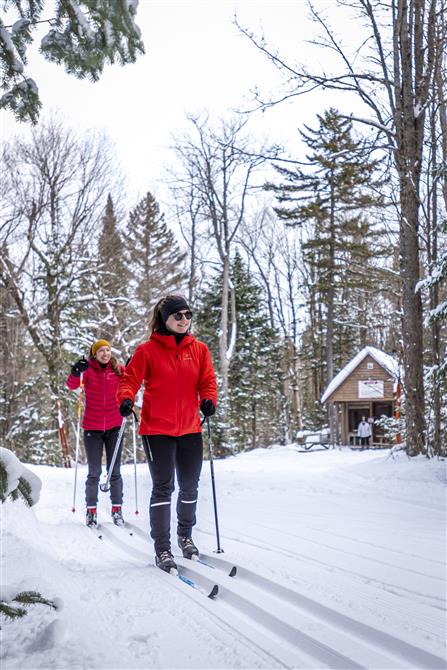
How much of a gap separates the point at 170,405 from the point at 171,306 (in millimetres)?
718

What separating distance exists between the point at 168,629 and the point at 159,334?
2.07 metres

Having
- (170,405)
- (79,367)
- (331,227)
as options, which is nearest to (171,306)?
(170,405)

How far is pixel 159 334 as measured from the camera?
4156 millimetres

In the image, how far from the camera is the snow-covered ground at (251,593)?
7.57 feet

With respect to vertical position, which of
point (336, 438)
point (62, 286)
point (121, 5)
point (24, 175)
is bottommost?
point (336, 438)

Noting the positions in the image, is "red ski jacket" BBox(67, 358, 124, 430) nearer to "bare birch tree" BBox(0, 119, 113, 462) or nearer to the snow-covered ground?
the snow-covered ground

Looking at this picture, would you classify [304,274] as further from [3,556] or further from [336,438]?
[3,556]

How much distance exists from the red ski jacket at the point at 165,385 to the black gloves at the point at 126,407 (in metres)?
0.03

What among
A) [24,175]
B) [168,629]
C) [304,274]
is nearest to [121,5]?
[168,629]

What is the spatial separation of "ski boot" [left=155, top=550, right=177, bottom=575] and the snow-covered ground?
0.31ft

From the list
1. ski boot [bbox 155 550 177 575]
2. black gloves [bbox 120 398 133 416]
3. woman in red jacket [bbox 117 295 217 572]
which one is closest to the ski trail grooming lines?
ski boot [bbox 155 550 177 575]

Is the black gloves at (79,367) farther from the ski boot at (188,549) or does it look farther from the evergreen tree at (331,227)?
the evergreen tree at (331,227)

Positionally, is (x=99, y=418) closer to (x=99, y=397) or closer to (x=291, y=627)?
(x=99, y=397)

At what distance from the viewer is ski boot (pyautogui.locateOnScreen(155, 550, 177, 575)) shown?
3.68 m
